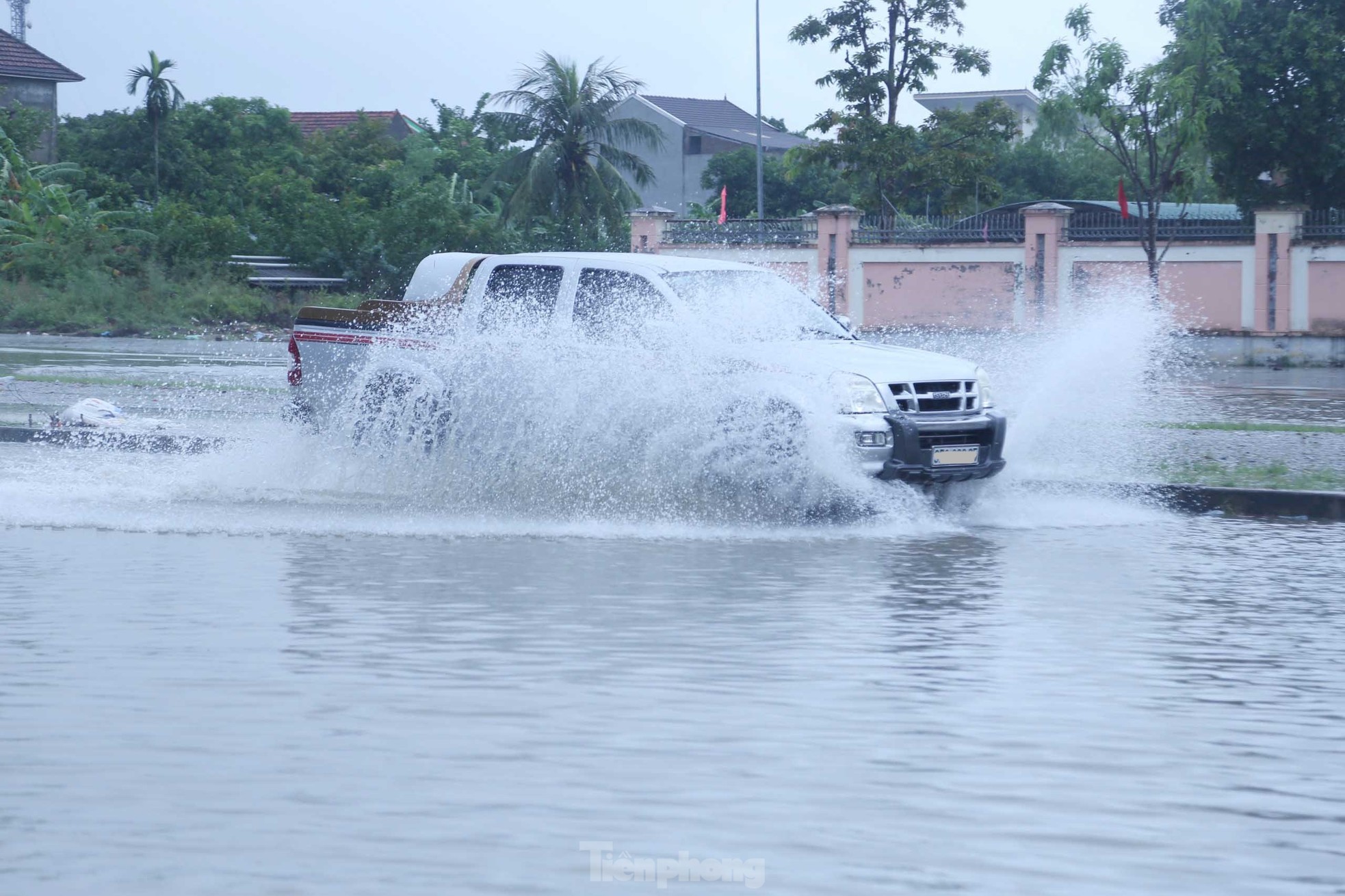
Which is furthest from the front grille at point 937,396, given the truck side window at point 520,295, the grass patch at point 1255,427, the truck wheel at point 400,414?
the grass patch at point 1255,427

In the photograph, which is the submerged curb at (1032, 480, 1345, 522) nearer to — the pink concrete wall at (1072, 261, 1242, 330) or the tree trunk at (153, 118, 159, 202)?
the pink concrete wall at (1072, 261, 1242, 330)

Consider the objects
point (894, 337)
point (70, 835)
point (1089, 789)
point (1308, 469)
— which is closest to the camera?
point (70, 835)

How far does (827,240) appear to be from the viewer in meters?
40.1

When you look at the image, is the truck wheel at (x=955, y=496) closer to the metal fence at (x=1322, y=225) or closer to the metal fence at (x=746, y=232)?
the metal fence at (x=1322, y=225)

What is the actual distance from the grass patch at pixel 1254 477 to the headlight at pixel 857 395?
3.09 meters

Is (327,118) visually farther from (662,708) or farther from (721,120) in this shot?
(662,708)

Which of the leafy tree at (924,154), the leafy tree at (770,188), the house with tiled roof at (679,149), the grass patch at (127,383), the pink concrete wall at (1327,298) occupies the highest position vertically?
the house with tiled roof at (679,149)

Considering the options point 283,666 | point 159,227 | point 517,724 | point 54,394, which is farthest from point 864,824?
point 159,227

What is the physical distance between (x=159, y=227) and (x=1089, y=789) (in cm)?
4615

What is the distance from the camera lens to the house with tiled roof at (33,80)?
209 ft

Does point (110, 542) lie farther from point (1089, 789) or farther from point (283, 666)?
point (1089, 789)

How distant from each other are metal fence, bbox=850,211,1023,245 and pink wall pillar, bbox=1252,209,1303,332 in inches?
201

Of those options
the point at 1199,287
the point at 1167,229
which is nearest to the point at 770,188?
the point at 1167,229

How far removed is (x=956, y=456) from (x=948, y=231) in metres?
28.1
